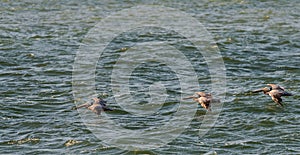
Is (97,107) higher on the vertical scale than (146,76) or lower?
higher

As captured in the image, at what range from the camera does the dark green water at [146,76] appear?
18.3 meters

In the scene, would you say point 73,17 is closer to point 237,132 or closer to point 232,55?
point 232,55

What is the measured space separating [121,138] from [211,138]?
8.88 feet

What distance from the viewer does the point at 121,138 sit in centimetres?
1861

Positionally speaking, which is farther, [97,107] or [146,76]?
[146,76]

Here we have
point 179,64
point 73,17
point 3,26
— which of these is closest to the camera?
point 179,64

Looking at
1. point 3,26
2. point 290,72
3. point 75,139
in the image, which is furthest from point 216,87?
point 3,26

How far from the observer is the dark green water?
1831 cm

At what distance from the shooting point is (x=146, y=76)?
83.1 feet

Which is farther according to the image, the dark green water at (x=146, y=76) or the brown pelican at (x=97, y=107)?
the brown pelican at (x=97, y=107)

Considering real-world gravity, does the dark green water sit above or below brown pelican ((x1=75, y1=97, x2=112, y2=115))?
below

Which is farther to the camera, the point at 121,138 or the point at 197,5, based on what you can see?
the point at 197,5

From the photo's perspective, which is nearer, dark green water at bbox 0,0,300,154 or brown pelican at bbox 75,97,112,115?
dark green water at bbox 0,0,300,154

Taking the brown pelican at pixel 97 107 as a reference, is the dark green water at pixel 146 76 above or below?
below
